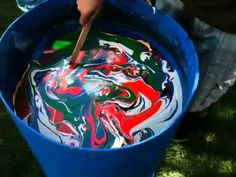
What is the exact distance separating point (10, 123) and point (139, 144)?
34.9 inches

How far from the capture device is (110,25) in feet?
5.17

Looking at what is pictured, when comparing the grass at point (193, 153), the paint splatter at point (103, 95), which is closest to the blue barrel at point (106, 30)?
the paint splatter at point (103, 95)

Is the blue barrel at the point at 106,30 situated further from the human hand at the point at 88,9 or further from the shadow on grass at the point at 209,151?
the shadow on grass at the point at 209,151

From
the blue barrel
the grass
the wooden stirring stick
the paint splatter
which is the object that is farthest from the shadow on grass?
the wooden stirring stick

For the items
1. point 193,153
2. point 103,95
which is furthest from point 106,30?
point 193,153

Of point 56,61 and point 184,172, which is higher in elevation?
point 56,61

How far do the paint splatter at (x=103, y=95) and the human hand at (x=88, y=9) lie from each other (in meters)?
0.15

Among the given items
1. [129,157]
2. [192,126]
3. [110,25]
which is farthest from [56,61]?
[192,126]

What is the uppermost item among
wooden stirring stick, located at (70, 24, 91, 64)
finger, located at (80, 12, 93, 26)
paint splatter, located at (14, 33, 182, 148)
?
finger, located at (80, 12, 93, 26)

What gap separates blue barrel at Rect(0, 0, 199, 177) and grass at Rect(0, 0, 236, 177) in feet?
0.98

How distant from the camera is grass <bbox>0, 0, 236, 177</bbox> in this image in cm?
175

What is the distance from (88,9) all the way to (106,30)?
223mm

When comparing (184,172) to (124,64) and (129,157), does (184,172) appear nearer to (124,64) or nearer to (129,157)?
(124,64)

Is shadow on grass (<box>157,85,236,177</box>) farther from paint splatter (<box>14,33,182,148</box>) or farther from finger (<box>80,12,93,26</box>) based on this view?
finger (<box>80,12,93,26</box>)
